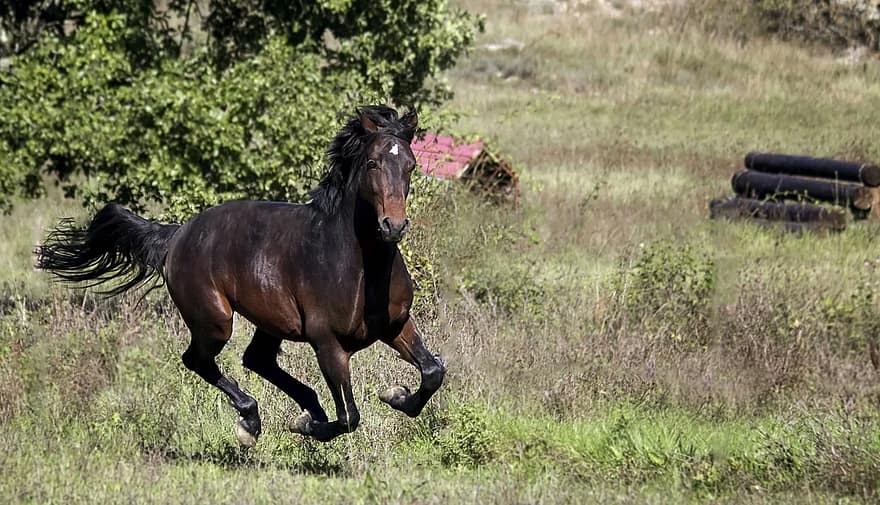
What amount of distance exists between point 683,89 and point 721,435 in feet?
86.2

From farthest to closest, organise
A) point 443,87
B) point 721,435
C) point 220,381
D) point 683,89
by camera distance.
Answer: point 683,89, point 443,87, point 721,435, point 220,381

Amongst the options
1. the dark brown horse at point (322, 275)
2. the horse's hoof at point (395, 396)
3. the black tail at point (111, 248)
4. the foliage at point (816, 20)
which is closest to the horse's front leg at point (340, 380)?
the dark brown horse at point (322, 275)

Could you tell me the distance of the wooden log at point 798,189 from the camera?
20188 mm

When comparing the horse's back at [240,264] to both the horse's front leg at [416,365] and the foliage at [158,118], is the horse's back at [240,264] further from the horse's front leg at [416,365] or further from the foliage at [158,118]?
the foliage at [158,118]

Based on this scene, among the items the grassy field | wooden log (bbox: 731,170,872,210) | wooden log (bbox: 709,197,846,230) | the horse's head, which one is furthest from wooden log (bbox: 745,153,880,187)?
the horse's head

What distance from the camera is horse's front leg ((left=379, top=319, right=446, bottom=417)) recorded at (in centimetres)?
731

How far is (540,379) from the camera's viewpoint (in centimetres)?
1059

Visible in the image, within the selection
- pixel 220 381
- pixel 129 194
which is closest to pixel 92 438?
pixel 220 381

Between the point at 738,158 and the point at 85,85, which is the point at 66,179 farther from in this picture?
the point at 738,158

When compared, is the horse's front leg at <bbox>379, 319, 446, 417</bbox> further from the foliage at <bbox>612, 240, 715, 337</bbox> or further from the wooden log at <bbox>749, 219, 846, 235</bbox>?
the wooden log at <bbox>749, 219, 846, 235</bbox>

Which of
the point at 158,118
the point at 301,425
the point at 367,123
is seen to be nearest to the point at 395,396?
the point at 301,425

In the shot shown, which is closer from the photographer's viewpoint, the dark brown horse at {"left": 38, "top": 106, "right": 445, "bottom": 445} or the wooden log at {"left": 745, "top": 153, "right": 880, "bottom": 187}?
the dark brown horse at {"left": 38, "top": 106, "right": 445, "bottom": 445}

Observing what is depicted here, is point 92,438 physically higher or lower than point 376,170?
lower

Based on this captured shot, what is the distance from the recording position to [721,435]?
9.05 m
